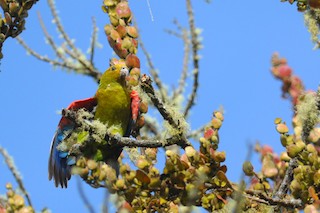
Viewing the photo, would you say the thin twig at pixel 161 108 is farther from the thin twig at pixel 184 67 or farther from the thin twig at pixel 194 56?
the thin twig at pixel 184 67

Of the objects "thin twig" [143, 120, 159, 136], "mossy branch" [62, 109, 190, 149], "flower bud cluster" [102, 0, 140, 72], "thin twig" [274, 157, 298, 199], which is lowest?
"thin twig" [274, 157, 298, 199]

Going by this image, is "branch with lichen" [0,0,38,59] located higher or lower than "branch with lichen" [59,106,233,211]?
higher

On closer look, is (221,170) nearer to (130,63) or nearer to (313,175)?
(313,175)

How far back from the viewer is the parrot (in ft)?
10.3

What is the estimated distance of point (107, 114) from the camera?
344cm

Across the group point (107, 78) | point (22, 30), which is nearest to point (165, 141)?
point (22, 30)

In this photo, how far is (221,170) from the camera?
1939 mm

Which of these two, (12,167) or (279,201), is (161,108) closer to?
(279,201)

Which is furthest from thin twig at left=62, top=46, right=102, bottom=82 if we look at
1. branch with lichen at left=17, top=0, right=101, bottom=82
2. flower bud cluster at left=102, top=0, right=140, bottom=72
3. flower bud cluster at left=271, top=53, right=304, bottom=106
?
flower bud cluster at left=102, top=0, right=140, bottom=72

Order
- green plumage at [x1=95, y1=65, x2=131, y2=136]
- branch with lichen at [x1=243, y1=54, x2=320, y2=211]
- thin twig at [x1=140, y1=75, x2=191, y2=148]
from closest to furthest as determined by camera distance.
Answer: branch with lichen at [x1=243, y1=54, x2=320, y2=211]
thin twig at [x1=140, y1=75, x2=191, y2=148]
green plumage at [x1=95, y1=65, x2=131, y2=136]

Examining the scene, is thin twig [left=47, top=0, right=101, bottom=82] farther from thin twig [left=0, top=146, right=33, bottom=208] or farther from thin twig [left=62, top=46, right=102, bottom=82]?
thin twig [left=0, top=146, right=33, bottom=208]

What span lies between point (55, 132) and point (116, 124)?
1.17ft

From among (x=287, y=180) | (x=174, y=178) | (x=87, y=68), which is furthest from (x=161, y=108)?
(x=87, y=68)

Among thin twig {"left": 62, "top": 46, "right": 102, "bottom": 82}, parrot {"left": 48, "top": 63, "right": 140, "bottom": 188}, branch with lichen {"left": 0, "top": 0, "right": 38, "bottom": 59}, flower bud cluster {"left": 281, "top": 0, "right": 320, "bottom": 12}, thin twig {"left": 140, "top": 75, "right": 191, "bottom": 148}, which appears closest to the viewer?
flower bud cluster {"left": 281, "top": 0, "right": 320, "bottom": 12}
